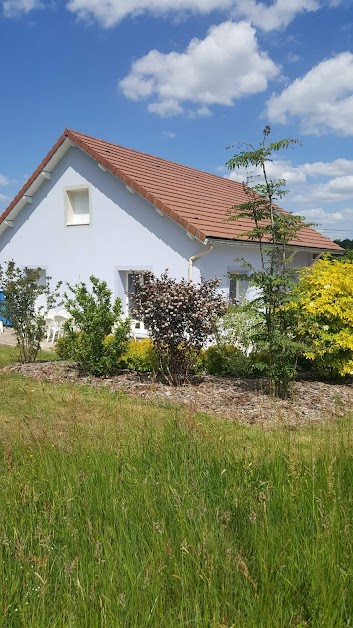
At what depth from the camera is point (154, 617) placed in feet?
6.54

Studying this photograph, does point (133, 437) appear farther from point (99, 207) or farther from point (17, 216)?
point (17, 216)

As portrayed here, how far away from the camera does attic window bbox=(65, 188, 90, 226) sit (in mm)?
17312

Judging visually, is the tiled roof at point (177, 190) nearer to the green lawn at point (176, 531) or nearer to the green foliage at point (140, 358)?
the green foliage at point (140, 358)

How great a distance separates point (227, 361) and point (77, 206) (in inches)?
392

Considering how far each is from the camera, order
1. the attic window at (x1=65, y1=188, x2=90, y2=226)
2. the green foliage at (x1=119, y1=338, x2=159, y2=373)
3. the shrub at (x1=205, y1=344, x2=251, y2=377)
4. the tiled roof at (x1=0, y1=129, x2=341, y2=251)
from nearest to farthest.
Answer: the shrub at (x1=205, y1=344, x2=251, y2=377)
the green foliage at (x1=119, y1=338, x2=159, y2=373)
the tiled roof at (x1=0, y1=129, x2=341, y2=251)
the attic window at (x1=65, y1=188, x2=90, y2=226)

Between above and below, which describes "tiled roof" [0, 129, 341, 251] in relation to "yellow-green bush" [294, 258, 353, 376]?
above

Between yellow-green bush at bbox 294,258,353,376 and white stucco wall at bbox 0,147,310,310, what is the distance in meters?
4.27

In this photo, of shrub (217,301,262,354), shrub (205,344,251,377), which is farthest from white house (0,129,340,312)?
shrub (205,344,251,377)

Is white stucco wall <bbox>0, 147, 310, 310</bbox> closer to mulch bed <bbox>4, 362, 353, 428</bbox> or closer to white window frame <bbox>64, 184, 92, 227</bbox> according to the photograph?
white window frame <bbox>64, 184, 92, 227</bbox>

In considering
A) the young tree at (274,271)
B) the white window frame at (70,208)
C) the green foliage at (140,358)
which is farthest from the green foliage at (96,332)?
the white window frame at (70,208)

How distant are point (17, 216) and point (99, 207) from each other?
4.59 meters

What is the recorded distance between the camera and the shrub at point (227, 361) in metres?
9.98

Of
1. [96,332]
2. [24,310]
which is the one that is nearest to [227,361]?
[96,332]

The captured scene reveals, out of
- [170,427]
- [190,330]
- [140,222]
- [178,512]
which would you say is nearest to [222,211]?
[140,222]
